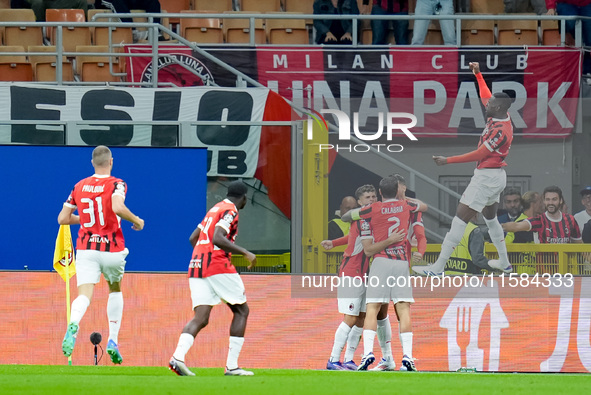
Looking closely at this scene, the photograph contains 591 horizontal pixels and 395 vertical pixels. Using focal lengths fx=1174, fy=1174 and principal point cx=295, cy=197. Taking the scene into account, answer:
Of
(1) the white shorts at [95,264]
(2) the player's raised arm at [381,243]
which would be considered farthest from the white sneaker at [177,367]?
(2) the player's raised arm at [381,243]

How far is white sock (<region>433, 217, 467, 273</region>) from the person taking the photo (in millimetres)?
12367

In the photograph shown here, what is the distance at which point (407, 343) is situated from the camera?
11.3 metres

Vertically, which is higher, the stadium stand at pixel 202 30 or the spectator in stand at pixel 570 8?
the spectator in stand at pixel 570 8

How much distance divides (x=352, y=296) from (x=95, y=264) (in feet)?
9.60

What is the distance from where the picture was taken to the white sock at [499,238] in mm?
12320

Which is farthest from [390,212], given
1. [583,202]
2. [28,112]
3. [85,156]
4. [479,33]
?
[479,33]

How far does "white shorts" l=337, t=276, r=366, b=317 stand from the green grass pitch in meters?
1.55

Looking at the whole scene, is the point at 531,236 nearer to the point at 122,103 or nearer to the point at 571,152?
the point at 571,152

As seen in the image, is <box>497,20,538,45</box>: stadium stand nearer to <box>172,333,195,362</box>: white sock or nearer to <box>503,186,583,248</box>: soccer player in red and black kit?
<box>503,186,583,248</box>: soccer player in red and black kit

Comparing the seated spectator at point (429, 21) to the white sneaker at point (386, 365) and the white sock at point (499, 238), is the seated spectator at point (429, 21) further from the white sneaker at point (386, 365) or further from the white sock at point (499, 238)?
the white sneaker at point (386, 365)

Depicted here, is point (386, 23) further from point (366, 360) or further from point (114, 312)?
point (114, 312)

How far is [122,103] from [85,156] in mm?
1366

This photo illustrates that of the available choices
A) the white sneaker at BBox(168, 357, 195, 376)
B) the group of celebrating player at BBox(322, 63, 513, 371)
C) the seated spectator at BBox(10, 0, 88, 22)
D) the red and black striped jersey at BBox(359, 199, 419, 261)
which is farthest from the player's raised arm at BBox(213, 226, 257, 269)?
the seated spectator at BBox(10, 0, 88, 22)

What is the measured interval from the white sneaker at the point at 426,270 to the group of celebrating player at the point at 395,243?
1 centimetres
